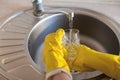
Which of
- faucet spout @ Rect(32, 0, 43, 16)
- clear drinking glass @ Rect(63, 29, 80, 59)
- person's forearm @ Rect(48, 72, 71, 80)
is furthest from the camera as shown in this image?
faucet spout @ Rect(32, 0, 43, 16)

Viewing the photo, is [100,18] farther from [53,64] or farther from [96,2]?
[53,64]

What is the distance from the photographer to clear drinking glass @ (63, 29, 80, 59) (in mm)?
789

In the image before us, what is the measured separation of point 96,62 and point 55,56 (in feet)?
0.40

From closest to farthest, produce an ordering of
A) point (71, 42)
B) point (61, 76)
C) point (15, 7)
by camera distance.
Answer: point (61, 76), point (71, 42), point (15, 7)

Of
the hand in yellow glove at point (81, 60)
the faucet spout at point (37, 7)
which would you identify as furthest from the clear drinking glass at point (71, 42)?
the faucet spout at point (37, 7)

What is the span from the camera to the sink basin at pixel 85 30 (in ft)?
3.07

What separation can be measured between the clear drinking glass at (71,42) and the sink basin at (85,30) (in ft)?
0.25

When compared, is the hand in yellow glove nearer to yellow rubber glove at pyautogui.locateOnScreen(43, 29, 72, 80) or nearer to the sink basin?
yellow rubber glove at pyautogui.locateOnScreen(43, 29, 72, 80)

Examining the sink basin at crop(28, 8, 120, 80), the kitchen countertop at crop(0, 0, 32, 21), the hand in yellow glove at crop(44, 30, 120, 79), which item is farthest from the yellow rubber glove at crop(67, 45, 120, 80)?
the kitchen countertop at crop(0, 0, 32, 21)

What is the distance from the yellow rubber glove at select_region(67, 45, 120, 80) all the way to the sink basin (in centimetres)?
19

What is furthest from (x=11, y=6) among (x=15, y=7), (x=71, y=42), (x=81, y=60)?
(x=81, y=60)

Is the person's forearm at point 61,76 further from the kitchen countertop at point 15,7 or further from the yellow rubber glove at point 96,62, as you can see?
the kitchen countertop at point 15,7

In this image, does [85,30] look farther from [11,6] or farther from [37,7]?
[11,6]

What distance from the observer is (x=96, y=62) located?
719 millimetres
